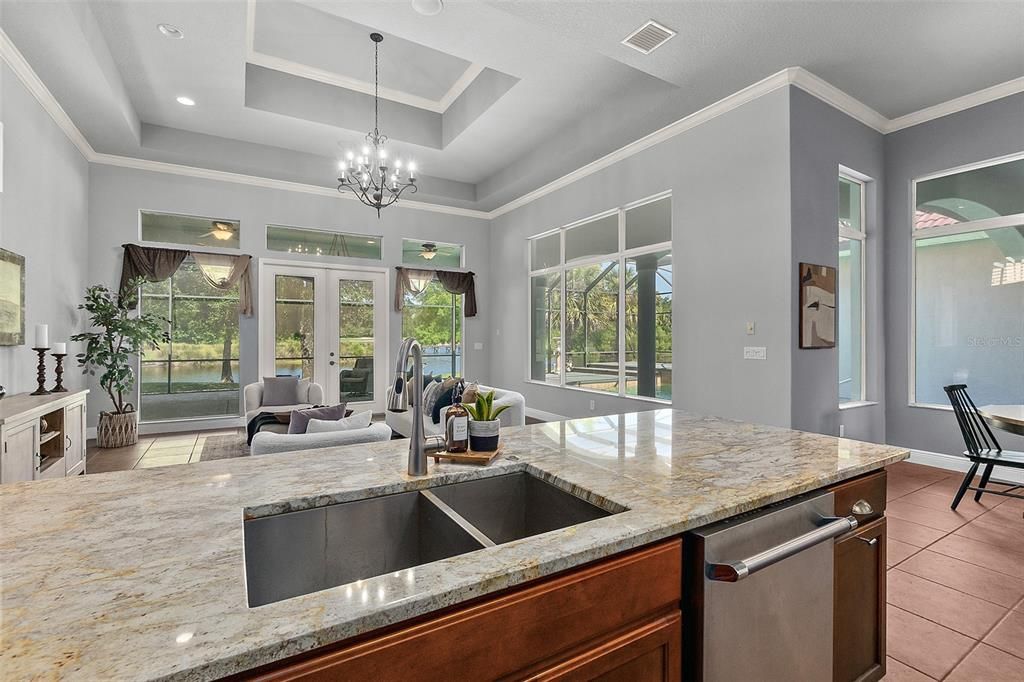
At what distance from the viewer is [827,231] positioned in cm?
423

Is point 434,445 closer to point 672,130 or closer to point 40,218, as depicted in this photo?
point 672,130

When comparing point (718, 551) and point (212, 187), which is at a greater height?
point (212, 187)

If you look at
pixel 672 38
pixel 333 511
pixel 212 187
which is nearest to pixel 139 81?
pixel 212 187

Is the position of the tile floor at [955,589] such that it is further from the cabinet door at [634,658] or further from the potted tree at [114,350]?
the potted tree at [114,350]

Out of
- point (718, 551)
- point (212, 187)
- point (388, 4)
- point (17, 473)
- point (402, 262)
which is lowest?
point (17, 473)

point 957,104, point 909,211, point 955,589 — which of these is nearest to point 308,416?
point 955,589

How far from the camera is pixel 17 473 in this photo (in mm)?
2924

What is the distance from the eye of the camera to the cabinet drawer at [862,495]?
1397 millimetres

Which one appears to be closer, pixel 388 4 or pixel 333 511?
pixel 333 511

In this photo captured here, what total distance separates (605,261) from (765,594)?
531 centimetres

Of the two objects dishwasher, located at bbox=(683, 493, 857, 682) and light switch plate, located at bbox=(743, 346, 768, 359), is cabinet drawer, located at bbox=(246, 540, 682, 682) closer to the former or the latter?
dishwasher, located at bbox=(683, 493, 857, 682)

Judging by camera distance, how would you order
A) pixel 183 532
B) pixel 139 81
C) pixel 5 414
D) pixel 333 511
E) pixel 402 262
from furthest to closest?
pixel 402 262 < pixel 139 81 < pixel 5 414 < pixel 333 511 < pixel 183 532

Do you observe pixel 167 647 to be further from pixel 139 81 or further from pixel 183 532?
pixel 139 81

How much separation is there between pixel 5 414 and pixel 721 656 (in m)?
3.89
